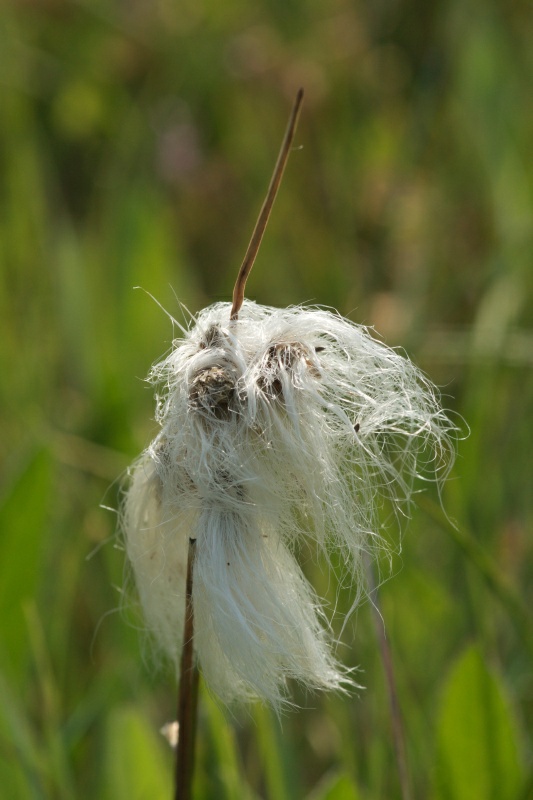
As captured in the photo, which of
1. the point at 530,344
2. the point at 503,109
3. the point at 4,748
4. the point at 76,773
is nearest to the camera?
the point at 4,748

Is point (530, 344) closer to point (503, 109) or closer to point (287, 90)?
point (503, 109)

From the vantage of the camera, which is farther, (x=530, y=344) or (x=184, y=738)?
(x=530, y=344)

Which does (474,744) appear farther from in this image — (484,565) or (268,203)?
(268,203)

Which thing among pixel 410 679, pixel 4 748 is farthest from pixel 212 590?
pixel 410 679

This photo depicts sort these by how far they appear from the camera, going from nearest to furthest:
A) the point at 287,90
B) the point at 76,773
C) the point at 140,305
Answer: the point at 76,773
the point at 140,305
the point at 287,90

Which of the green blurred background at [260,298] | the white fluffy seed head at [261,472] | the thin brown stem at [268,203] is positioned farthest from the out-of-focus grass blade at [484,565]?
the thin brown stem at [268,203]

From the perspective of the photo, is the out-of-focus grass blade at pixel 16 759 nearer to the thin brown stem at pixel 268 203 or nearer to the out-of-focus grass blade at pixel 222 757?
the out-of-focus grass blade at pixel 222 757
